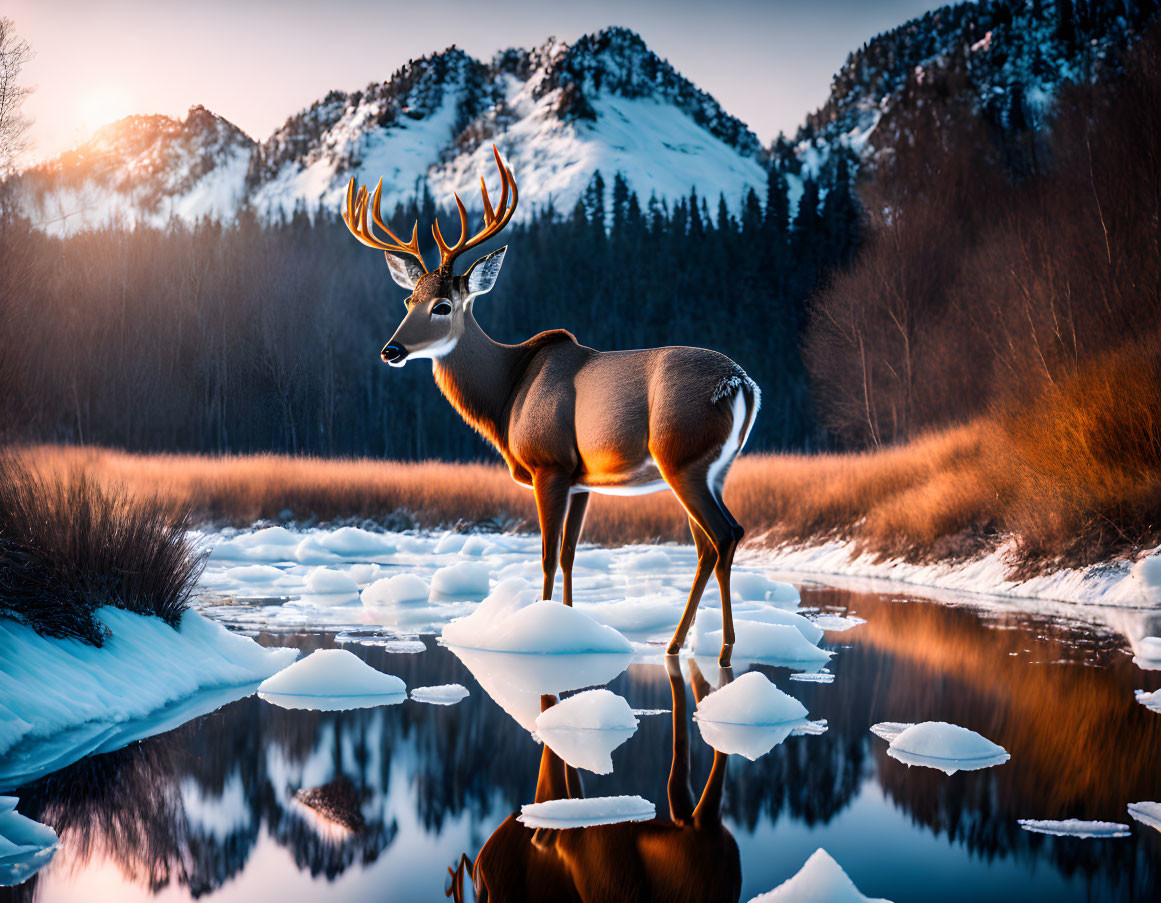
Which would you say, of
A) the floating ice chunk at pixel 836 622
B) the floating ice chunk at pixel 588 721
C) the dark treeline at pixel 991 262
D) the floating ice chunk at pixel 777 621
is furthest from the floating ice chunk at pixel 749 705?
the dark treeline at pixel 991 262

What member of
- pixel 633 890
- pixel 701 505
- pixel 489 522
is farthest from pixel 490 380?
pixel 489 522

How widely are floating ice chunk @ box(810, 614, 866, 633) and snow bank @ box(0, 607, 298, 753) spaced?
3.51 metres

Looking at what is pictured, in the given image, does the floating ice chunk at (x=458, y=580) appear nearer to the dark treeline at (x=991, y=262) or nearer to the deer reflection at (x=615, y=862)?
the deer reflection at (x=615, y=862)

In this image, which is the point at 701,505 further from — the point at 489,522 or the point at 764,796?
the point at 489,522

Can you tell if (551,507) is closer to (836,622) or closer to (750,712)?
(750,712)

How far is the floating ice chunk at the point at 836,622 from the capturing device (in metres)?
6.63

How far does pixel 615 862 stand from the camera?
2.25 m

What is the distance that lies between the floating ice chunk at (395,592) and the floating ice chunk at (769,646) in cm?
319

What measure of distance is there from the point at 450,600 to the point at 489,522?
8.79 meters

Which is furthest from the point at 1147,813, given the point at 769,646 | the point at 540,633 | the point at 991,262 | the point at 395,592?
the point at 991,262

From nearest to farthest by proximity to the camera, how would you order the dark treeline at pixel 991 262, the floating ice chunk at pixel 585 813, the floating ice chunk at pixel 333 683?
the floating ice chunk at pixel 585 813
the floating ice chunk at pixel 333 683
the dark treeline at pixel 991 262

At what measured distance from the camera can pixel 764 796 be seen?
111 inches

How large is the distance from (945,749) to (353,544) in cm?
1058

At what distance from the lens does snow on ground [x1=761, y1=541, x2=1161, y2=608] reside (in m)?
7.73
